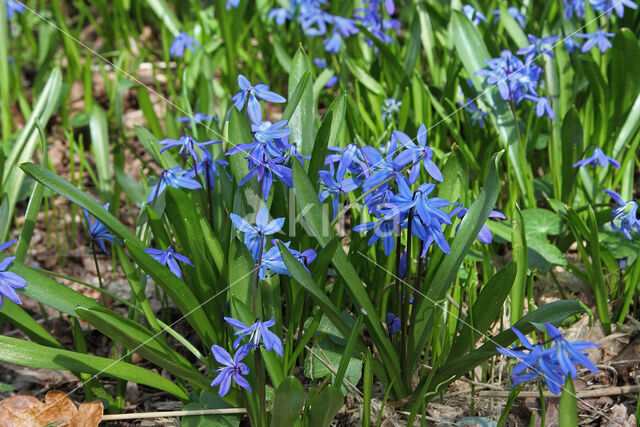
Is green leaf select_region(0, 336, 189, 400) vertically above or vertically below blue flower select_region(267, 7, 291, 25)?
below

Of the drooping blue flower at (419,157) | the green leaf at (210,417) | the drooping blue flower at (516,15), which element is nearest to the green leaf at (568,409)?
the drooping blue flower at (419,157)

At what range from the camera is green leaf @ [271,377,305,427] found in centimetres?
131

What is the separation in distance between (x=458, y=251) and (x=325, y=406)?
476 millimetres

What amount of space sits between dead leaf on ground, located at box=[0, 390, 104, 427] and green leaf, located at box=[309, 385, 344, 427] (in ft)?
1.96

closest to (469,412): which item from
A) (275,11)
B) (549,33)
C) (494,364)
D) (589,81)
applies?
(494,364)

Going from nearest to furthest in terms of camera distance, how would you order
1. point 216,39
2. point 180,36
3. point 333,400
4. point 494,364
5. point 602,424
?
point 333,400, point 602,424, point 494,364, point 180,36, point 216,39

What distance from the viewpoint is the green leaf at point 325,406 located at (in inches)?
53.0

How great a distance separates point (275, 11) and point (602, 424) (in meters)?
2.40

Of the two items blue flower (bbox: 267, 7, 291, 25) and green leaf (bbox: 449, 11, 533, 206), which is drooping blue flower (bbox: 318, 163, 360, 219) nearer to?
green leaf (bbox: 449, 11, 533, 206)

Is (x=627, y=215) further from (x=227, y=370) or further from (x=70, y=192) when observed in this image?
(x=70, y=192)

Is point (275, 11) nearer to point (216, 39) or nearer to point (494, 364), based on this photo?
point (216, 39)

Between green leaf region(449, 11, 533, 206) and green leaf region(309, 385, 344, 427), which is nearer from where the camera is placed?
green leaf region(309, 385, 344, 427)

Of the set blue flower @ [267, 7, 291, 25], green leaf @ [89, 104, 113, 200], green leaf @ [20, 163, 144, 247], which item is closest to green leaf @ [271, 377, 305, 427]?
green leaf @ [20, 163, 144, 247]

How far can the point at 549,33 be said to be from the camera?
2.74 meters
